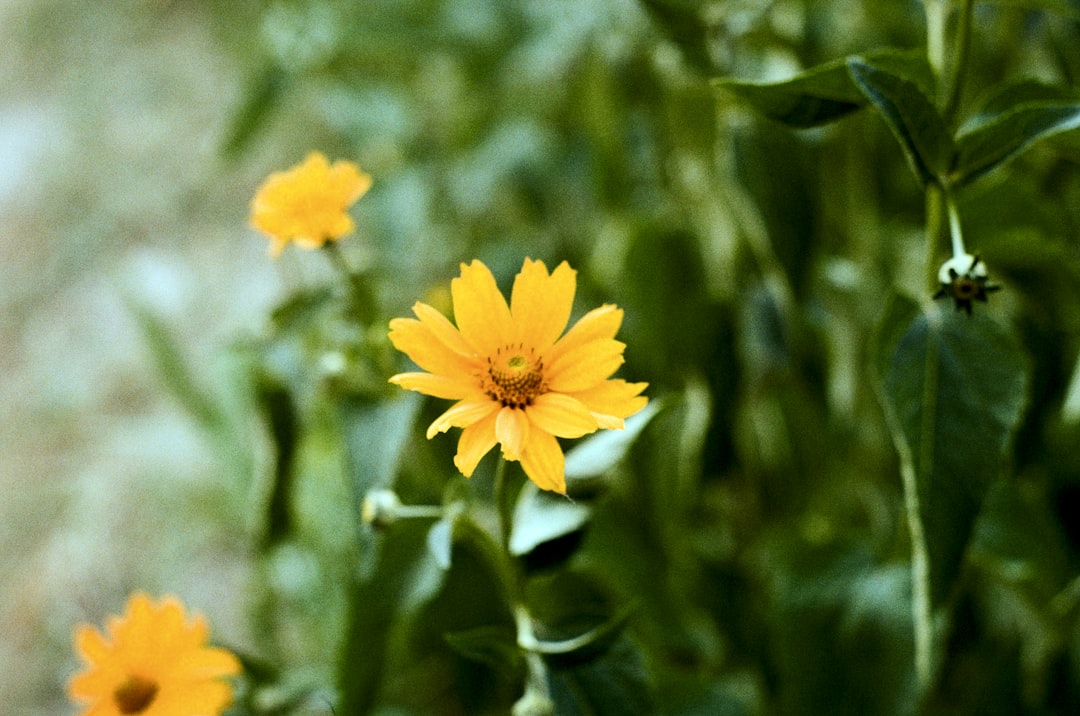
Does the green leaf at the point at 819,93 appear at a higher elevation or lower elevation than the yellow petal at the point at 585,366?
higher

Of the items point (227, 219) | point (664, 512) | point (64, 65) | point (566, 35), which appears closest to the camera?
point (664, 512)

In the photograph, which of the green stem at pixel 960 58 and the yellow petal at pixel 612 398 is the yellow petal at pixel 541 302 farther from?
the green stem at pixel 960 58

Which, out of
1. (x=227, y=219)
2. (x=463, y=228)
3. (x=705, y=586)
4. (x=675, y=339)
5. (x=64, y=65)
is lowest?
(x=705, y=586)

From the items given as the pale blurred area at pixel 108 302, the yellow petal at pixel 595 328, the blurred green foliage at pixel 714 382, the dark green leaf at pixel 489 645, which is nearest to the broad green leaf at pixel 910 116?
the blurred green foliage at pixel 714 382

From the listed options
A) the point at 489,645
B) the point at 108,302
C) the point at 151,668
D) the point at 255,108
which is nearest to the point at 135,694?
the point at 151,668

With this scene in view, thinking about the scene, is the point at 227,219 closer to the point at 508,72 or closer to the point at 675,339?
the point at 508,72

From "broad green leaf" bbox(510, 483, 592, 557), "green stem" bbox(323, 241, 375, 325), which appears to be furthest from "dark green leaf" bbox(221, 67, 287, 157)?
"broad green leaf" bbox(510, 483, 592, 557)

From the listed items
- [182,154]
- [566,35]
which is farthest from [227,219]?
[566,35]
